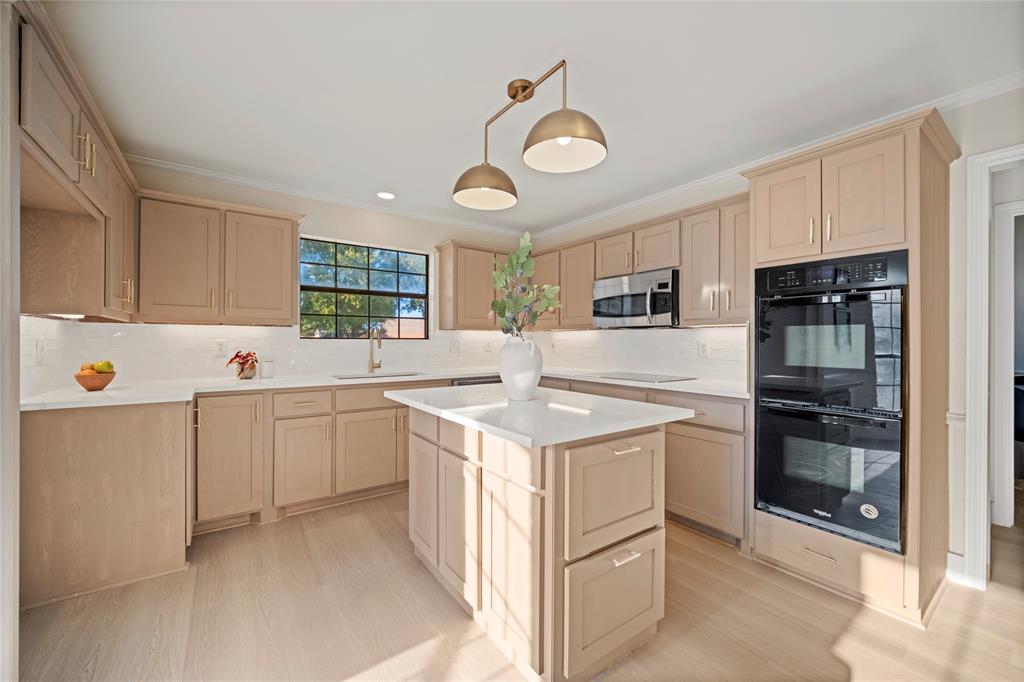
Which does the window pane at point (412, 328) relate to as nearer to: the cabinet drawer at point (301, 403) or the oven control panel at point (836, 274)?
the cabinet drawer at point (301, 403)

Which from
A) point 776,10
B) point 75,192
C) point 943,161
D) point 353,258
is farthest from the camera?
point 353,258

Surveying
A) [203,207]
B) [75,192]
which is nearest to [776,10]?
[75,192]

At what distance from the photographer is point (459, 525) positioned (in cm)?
199

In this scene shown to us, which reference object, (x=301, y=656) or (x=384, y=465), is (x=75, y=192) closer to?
(x=301, y=656)

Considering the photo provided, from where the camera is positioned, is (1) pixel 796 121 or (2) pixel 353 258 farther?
(2) pixel 353 258

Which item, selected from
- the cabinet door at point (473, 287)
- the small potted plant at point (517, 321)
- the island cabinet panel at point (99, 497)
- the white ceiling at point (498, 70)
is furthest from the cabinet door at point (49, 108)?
the cabinet door at point (473, 287)

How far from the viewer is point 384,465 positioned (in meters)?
3.51

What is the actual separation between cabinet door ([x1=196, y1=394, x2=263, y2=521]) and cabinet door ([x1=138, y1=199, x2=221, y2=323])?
2.30 ft

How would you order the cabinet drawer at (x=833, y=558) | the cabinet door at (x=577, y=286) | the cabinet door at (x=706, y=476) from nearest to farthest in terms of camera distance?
the cabinet drawer at (x=833, y=558) < the cabinet door at (x=706, y=476) < the cabinet door at (x=577, y=286)

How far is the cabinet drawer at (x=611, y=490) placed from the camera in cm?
152

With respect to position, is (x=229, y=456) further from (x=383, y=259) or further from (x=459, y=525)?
(x=383, y=259)

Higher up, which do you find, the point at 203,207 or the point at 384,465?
the point at 203,207

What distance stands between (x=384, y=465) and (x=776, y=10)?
11.8ft

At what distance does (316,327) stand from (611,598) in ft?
10.7
